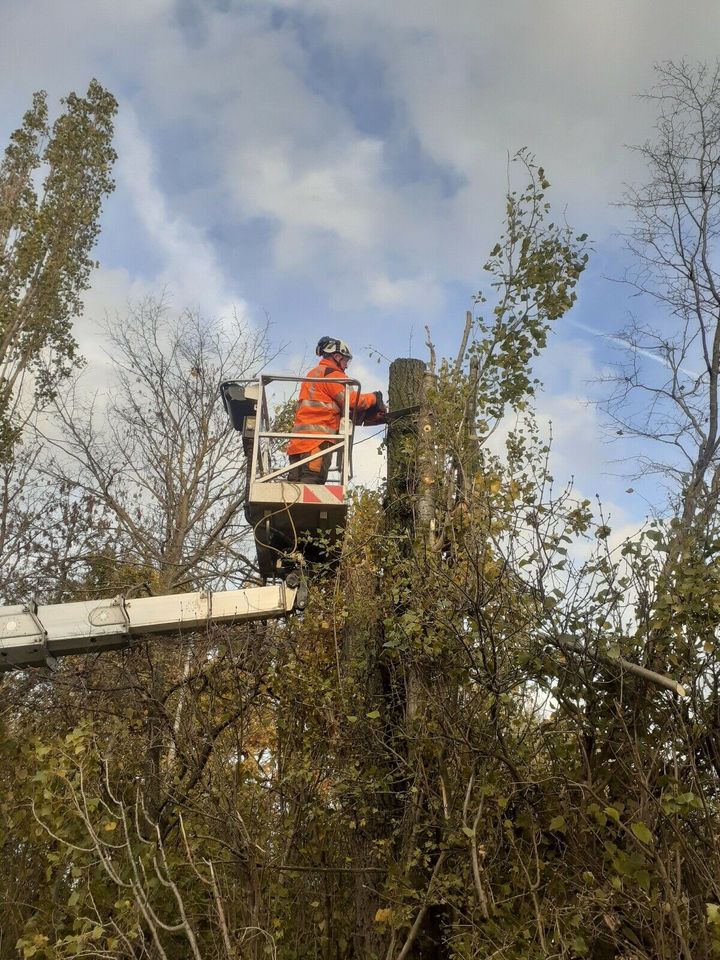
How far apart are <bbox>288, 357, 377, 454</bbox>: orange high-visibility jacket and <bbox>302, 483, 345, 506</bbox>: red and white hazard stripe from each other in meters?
0.55

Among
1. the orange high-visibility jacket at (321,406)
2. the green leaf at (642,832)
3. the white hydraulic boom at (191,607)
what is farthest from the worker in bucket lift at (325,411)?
the green leaf at (642,832)

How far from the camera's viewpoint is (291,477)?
289 inches

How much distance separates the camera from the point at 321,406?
7695mm

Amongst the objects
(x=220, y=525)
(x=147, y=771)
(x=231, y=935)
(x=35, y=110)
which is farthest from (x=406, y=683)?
(x=35, y=110)

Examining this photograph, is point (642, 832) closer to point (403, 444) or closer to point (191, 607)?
A: point (191, 607)

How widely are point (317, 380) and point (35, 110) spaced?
13.2 metres

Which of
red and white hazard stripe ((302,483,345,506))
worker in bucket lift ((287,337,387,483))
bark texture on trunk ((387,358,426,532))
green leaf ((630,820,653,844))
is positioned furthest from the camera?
worker in bucket lift ((287,337,387,483))

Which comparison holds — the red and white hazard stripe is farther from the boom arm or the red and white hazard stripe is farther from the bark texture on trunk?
the boom arm

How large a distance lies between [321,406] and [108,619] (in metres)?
2.83

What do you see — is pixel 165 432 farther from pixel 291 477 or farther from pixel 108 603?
pixel 108 603

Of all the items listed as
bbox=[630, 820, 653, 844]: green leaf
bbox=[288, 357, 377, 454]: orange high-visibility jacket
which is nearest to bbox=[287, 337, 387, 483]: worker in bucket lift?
bbox=[288, 357, 377, 454]: orange high-visibility jacket

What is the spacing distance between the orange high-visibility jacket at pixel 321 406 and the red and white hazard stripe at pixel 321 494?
1.79 ft


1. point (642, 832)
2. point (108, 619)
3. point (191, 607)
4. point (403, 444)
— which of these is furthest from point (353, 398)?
point (642, 832)

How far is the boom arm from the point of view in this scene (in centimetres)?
577
